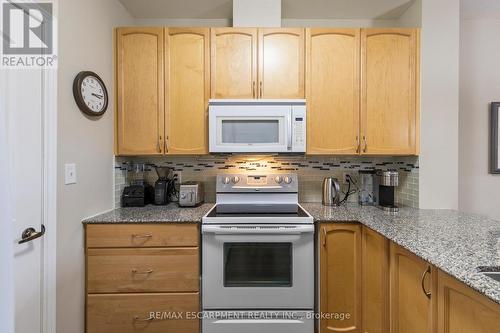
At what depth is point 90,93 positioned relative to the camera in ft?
5.53

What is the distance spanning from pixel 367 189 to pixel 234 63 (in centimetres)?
154

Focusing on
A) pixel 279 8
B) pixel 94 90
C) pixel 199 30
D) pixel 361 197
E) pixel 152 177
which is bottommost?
pixel 361 197

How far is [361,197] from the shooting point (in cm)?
225

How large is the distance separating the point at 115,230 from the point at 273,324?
1.18 m

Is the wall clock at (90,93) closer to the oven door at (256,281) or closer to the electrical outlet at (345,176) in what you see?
the oven door at (256,281)

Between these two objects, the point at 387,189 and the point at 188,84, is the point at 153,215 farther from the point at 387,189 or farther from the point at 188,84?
the point at 387,189

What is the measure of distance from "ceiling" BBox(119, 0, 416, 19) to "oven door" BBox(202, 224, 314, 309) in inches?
68.8

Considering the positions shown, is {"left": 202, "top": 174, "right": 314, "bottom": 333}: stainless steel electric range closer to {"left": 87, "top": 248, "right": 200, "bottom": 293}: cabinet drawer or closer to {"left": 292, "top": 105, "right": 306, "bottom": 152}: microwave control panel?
{"left": 87, "top": 248, "right": 200, "bottom": 293}: cabinet drawer

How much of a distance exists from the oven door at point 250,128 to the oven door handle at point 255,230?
0.58 m

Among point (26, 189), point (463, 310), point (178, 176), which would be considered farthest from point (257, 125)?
point (463, 310)

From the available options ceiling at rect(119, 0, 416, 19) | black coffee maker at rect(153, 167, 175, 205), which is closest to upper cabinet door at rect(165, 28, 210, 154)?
ceiling at rect(119, 0, 416, 19)

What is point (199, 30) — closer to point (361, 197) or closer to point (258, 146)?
point (258, 146)

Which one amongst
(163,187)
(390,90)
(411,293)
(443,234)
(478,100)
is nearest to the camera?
(411,293)

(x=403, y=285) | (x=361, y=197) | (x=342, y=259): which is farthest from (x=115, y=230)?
(x=361, y=197)
